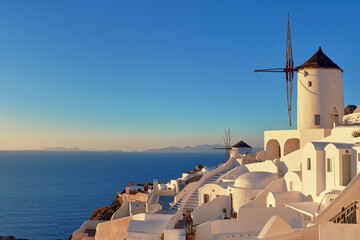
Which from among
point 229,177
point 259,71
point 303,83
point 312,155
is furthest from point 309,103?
point 312,155

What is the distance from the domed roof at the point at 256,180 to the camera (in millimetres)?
23062

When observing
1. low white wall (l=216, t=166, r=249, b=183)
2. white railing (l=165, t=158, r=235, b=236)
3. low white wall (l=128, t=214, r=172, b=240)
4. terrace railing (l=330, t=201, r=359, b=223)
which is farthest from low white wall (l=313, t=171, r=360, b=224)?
low white wall (l=216, t=166, r=249, b=183)

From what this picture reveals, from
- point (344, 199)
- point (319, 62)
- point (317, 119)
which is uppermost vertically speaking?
point (319, 62)

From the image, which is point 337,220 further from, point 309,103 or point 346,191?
point 309,103

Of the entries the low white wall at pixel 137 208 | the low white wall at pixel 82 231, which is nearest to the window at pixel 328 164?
the low white wall at pixel 137 208

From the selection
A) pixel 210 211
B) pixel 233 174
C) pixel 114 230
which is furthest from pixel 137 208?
pixel 210 211

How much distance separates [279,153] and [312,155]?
13.6 meters

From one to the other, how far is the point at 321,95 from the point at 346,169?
13531 millimetres

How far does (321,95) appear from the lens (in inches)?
1190

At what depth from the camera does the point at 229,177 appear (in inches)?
1121

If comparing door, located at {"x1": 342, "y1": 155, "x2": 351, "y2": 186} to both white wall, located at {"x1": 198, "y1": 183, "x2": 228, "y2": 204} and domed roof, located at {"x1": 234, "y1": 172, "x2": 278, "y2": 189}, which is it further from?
white wall, located at {"x1": 198, "y1": 183, "x2": 228, "y2": 204}

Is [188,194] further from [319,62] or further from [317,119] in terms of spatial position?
[319,62]

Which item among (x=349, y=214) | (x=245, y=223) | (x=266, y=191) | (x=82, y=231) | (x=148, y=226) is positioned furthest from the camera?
(x=82, y=231)

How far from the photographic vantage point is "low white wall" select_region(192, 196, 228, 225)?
21.9m
